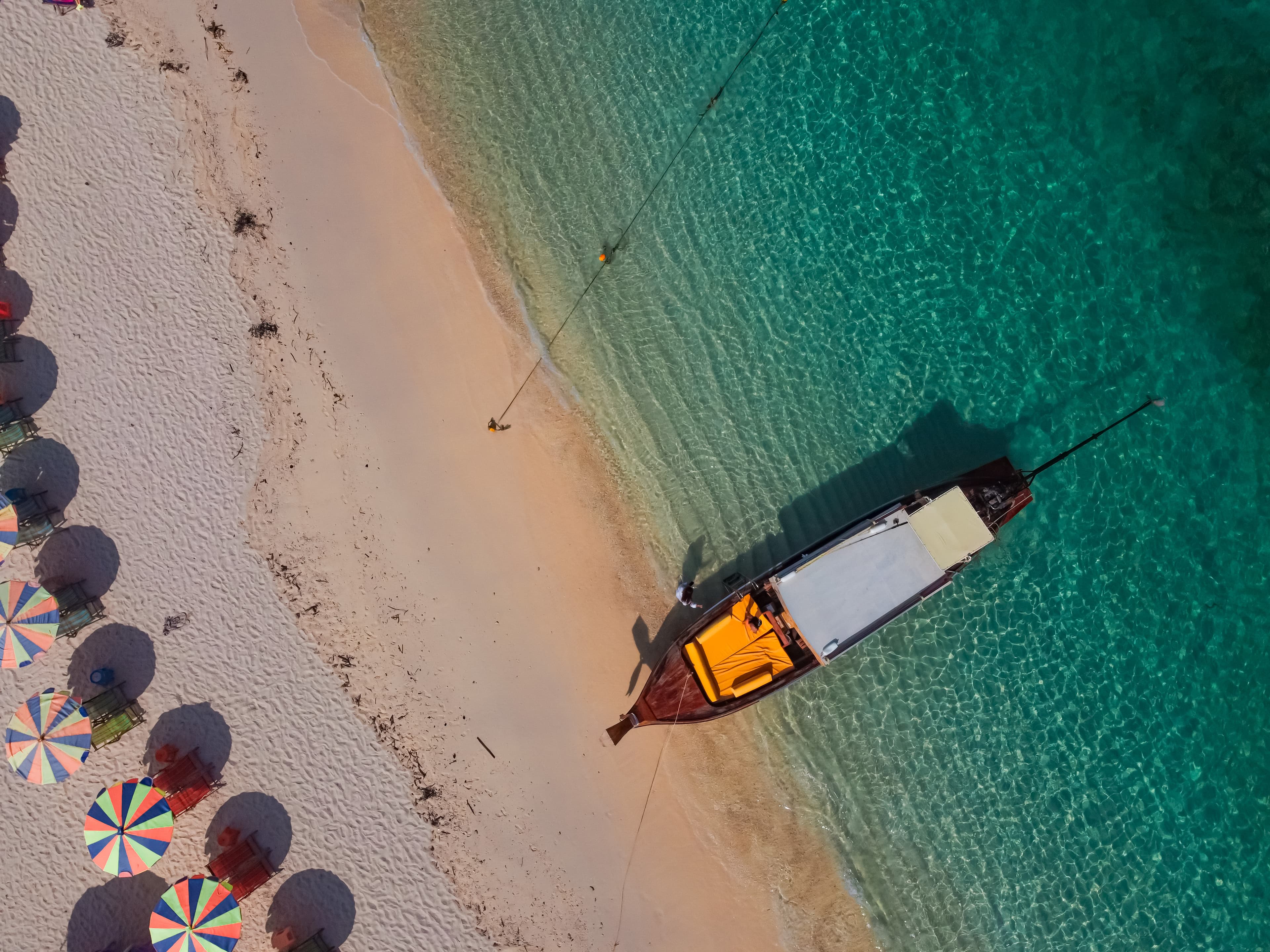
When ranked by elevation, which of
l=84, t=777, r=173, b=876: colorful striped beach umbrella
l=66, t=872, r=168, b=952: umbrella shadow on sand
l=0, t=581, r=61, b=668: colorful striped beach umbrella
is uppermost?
l=0, t=581, r=61, b=668: colorful striped beach umbrella

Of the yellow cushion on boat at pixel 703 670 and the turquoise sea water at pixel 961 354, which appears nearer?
the yellow cushion on boat at pixel 703 670

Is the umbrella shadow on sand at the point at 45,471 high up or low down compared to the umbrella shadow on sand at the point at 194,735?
up

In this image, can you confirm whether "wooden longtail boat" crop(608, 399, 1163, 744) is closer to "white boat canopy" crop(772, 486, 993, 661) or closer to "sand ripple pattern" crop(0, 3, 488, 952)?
"white boat canopy" crop(772, 486, 993, 661)

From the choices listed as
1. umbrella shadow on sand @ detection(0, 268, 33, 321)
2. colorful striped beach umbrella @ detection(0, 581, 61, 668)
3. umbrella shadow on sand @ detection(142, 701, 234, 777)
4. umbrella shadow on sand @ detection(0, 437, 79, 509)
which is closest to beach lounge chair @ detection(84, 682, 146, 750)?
umbrella shadow on sand @ detection(142, 701, 234, 777)

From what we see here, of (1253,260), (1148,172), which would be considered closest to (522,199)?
(1148,172)

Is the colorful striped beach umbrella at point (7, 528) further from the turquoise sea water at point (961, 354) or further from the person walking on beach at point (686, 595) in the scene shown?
the person walking on beach at point (686, 595)

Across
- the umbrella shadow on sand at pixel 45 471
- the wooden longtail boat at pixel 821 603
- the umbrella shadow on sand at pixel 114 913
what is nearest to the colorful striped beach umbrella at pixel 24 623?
the umbrella shadow on sand at pixel 45 471

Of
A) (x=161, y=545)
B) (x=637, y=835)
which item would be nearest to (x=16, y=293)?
(x=161, y=545)
